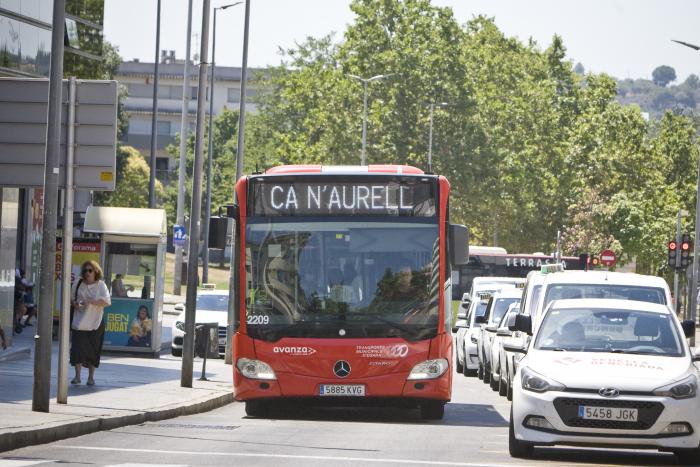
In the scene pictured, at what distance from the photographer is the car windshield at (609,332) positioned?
16562mm

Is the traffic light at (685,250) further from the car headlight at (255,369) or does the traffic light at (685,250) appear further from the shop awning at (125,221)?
the car headlight at (255,369)

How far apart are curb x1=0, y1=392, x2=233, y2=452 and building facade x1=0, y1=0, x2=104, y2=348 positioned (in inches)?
314

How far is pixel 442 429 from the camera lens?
64.8ft

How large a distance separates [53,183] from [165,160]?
148 metres

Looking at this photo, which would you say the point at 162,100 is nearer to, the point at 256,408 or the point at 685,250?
the point at 685,250

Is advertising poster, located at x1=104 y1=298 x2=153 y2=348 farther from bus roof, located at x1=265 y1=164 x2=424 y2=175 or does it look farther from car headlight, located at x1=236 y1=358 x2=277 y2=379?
car headlight, located at x1=236 y1=358 x2=277 y2=379

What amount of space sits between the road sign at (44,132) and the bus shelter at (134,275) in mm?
14261

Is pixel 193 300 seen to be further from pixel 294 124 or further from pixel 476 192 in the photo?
pixel 294 124

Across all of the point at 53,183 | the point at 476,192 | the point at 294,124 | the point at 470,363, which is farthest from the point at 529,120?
the point at 53,183

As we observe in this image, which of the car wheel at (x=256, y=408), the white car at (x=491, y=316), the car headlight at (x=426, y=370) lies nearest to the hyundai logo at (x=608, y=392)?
the car headlight at (x=426, y=370)

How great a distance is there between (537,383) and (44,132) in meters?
7.24

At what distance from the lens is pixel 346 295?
812 inches

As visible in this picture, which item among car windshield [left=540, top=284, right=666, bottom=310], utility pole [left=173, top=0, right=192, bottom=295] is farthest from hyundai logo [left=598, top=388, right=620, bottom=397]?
utility pole [left=173, top=0, right=192, bottom=295]

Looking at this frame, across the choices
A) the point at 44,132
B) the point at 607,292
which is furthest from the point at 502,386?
the point at 44,132
